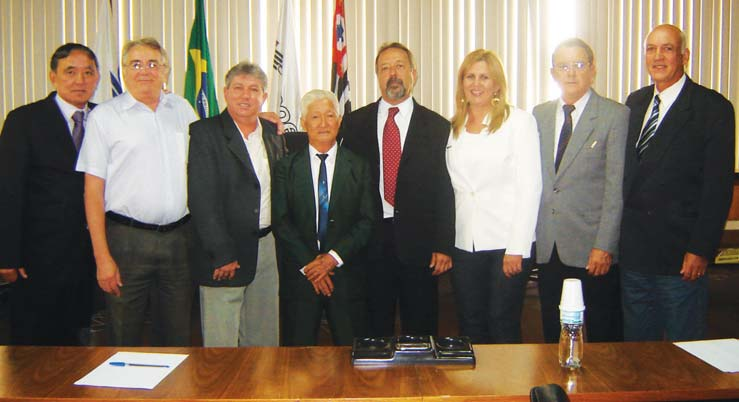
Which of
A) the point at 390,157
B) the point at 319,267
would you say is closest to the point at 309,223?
the point at 319,267

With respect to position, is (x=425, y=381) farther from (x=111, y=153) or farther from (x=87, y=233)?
(x=87, y=233)

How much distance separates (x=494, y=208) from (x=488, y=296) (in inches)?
14.4

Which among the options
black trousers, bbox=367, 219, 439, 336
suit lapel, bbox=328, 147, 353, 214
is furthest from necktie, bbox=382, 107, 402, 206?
suit lapel, bbox=328, 147, 353, 214

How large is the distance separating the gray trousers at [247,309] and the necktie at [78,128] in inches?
35.5

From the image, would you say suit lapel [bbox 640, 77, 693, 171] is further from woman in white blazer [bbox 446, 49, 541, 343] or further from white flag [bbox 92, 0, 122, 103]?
white flag [bbox 92, 0, 122, 103]

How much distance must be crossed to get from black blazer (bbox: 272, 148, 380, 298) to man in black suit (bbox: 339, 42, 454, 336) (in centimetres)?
18

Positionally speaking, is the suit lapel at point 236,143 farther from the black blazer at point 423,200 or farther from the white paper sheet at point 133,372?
the white paper sheet at point 133,372

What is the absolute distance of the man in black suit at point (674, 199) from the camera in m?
2.39

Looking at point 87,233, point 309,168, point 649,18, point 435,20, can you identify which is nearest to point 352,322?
point 309,168

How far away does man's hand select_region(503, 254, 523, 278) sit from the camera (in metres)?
2.42

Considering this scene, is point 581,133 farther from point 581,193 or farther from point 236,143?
point 236,143

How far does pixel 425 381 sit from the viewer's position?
4.88 feet

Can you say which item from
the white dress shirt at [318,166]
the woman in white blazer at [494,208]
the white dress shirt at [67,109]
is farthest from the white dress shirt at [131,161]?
the woman in white blazer at [494,208]

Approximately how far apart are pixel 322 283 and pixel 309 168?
19.3 inches
